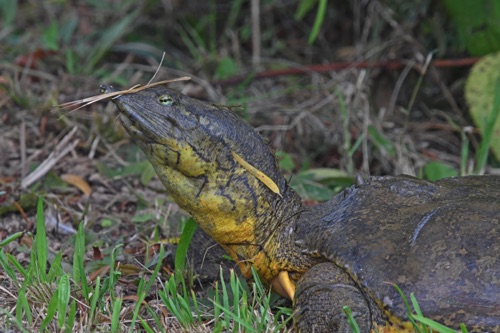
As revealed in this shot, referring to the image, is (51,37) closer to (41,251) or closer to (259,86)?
(259,86)

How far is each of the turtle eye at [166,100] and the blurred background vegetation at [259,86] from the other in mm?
905

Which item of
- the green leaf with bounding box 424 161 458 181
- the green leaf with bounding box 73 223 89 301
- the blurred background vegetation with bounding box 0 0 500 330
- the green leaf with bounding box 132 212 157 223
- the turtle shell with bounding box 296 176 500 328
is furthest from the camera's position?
the green leaf with bounding box 424 161 458 181

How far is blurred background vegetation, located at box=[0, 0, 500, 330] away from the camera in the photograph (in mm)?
4070

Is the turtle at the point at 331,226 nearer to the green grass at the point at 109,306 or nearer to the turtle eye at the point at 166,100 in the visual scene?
the turtle eye at the point at 166,100

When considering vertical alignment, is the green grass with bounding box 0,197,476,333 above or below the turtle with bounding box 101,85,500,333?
below

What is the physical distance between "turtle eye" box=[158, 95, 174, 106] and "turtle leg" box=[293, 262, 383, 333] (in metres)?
0.79

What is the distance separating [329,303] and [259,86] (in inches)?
118

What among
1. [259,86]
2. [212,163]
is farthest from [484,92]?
[212,163]

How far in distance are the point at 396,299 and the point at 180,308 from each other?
0.73m

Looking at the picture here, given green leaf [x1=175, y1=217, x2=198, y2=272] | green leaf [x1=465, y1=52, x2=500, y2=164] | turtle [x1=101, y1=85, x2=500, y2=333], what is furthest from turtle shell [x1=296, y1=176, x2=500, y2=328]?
green leaf [x1=465, y1=52, x2=500, y2=164]

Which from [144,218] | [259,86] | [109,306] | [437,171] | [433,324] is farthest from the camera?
[259,86]

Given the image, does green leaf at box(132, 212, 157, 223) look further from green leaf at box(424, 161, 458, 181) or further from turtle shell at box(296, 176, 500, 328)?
green leaf at box(424, 161, 458, 181)

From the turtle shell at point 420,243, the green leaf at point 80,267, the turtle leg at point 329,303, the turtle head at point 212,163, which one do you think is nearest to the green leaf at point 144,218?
the green leaf at point 80,267

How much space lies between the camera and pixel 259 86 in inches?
212
